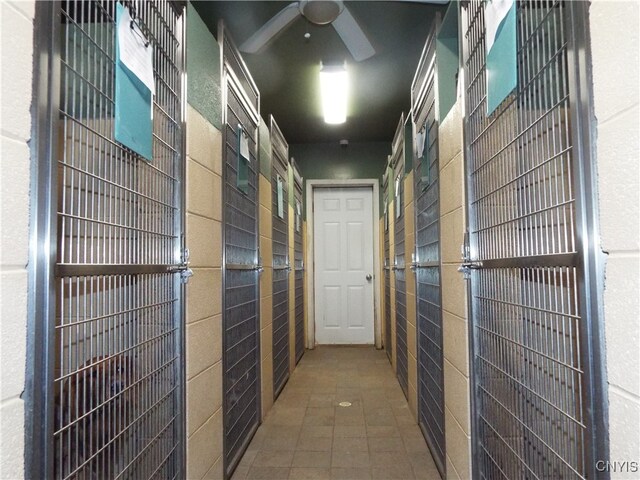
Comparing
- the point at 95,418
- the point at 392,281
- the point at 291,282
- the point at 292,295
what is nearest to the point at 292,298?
the point at 292,295

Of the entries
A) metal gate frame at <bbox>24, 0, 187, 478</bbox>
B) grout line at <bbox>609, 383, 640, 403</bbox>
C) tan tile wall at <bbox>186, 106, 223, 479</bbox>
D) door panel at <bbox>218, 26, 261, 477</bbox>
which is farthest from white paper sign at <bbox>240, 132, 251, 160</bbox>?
grout line at <bbox>609, 383, 640, 403</bbox>

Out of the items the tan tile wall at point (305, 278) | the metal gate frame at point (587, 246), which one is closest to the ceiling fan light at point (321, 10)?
the metal gate frame at point (587, 246)

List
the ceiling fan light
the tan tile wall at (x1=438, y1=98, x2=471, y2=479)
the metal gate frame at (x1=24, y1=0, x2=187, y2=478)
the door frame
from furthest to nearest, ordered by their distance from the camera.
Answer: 1. the door frame
2. the ceiling fan light
3. the tan tile wall at (x1=438, y1=98, x2=471, y2=479)
4. the metal gate frame at (x1=24, y1=0, x2=187, y2=478)

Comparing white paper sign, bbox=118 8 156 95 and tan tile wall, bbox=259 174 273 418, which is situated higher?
white paper sign, bbox=118 8 156 95

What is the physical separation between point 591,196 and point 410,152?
222 cm

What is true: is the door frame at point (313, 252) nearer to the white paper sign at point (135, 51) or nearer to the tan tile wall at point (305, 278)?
the tan tile wall at point (305, 278)

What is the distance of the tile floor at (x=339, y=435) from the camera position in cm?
211

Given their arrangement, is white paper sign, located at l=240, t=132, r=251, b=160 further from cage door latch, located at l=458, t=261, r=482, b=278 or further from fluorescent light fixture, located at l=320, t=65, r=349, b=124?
cage door latch, located at l=458, t=261, r=482, b=278

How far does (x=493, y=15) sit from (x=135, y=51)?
103cm

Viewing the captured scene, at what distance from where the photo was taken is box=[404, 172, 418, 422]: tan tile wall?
2.71 meters

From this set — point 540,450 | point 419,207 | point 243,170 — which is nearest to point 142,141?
Answer: point 243,170

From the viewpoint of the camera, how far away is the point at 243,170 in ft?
7.56

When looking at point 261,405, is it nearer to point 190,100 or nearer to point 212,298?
point 212,298

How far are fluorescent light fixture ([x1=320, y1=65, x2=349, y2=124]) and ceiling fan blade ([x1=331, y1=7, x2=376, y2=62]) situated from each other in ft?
0.83
